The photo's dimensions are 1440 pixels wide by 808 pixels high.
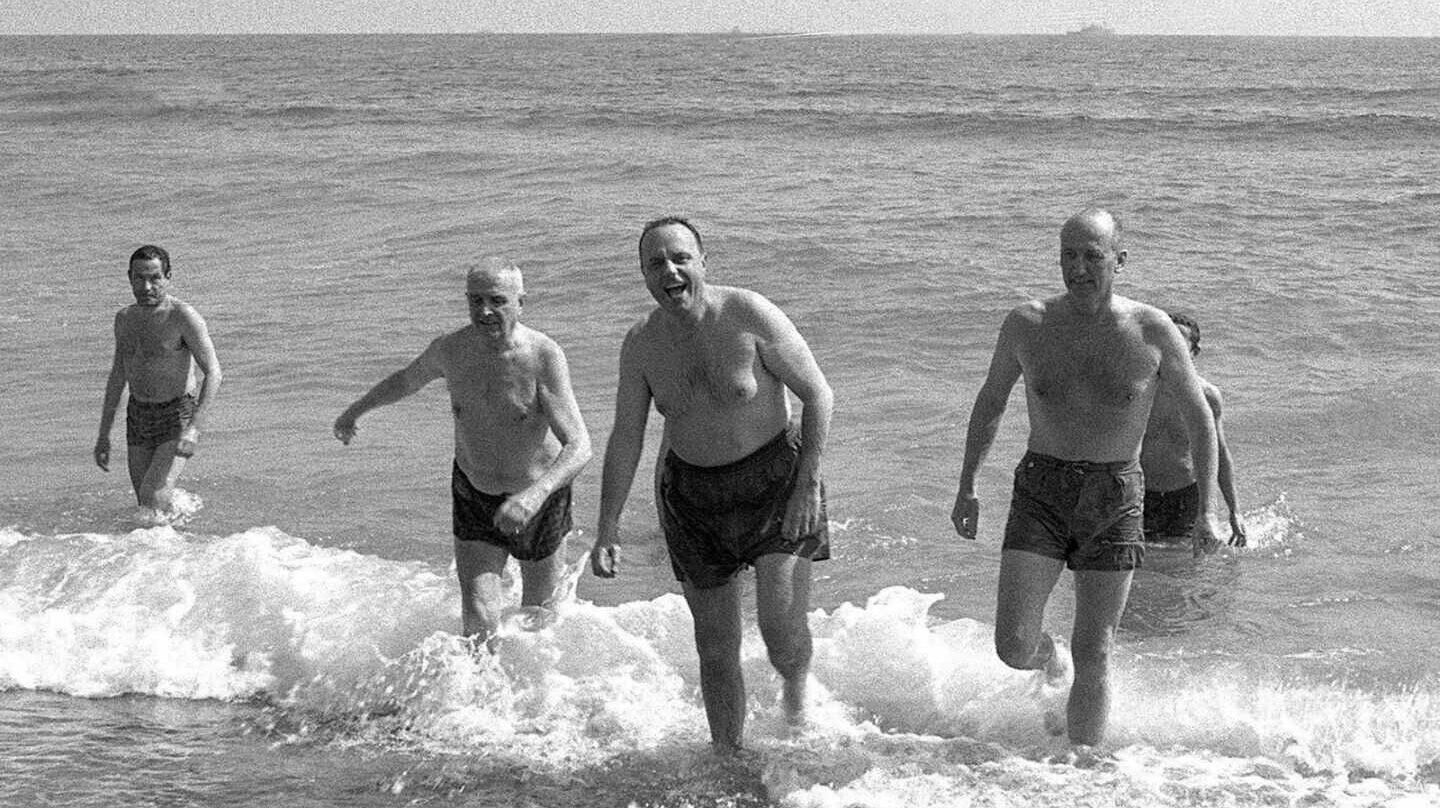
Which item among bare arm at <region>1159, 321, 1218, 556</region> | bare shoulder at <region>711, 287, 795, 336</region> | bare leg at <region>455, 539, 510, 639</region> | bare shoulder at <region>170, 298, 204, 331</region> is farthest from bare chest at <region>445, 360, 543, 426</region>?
bare shoulder at <region>170, 298, 204, 331</region>

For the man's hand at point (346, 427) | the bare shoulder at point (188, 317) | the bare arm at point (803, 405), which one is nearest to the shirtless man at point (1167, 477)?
the bare arm at point (803, 405)

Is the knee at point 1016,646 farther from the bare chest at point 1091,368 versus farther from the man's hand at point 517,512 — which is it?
→ the man's hand at point 517,512

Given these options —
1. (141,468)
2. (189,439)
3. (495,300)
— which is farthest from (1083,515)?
(141,468)

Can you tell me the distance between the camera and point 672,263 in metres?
5.19

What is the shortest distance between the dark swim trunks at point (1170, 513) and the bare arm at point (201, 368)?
15.4 ft

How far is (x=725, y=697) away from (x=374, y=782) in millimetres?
1229

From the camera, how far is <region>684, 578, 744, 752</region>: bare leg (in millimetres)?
5566

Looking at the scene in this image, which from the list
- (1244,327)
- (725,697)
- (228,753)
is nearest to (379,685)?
(228,753)

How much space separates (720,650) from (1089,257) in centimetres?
172

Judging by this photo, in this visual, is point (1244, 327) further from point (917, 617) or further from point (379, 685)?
point (379, 685)

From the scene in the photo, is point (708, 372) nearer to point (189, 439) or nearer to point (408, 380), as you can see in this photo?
point (408, 380)

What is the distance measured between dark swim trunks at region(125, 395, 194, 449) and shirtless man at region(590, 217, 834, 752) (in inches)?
168

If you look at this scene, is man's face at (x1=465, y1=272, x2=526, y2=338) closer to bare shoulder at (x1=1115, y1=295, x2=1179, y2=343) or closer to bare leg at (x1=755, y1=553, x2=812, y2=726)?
bare leg at (x1=755, y1=553, x2=812, y2=726)

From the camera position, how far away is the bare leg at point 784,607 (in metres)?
5.39
